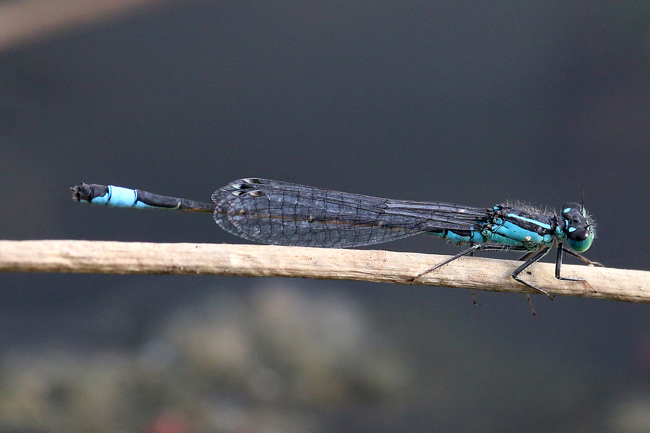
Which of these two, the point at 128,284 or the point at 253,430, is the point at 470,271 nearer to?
the point at 253,430

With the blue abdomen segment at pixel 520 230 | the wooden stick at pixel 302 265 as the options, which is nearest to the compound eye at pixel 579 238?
the blue abdomen segment at pixel 520 230

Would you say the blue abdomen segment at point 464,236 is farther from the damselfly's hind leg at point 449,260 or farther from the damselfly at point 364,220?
the damselfly's hind leg at point 449,260

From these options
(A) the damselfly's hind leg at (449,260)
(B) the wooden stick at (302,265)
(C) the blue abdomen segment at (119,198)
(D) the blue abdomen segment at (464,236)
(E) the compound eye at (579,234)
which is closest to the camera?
(B) the wooden stick at (302,265)

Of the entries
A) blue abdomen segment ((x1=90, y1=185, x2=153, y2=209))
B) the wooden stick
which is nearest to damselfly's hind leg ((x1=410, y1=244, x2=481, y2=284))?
the wooden stick

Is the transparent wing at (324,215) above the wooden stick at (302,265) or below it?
above

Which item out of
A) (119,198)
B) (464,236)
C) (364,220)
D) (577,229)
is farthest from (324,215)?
(577,229)

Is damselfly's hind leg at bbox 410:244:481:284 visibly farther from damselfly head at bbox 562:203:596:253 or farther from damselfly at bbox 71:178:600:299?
damselfly head at bbox 562:203:596:253
